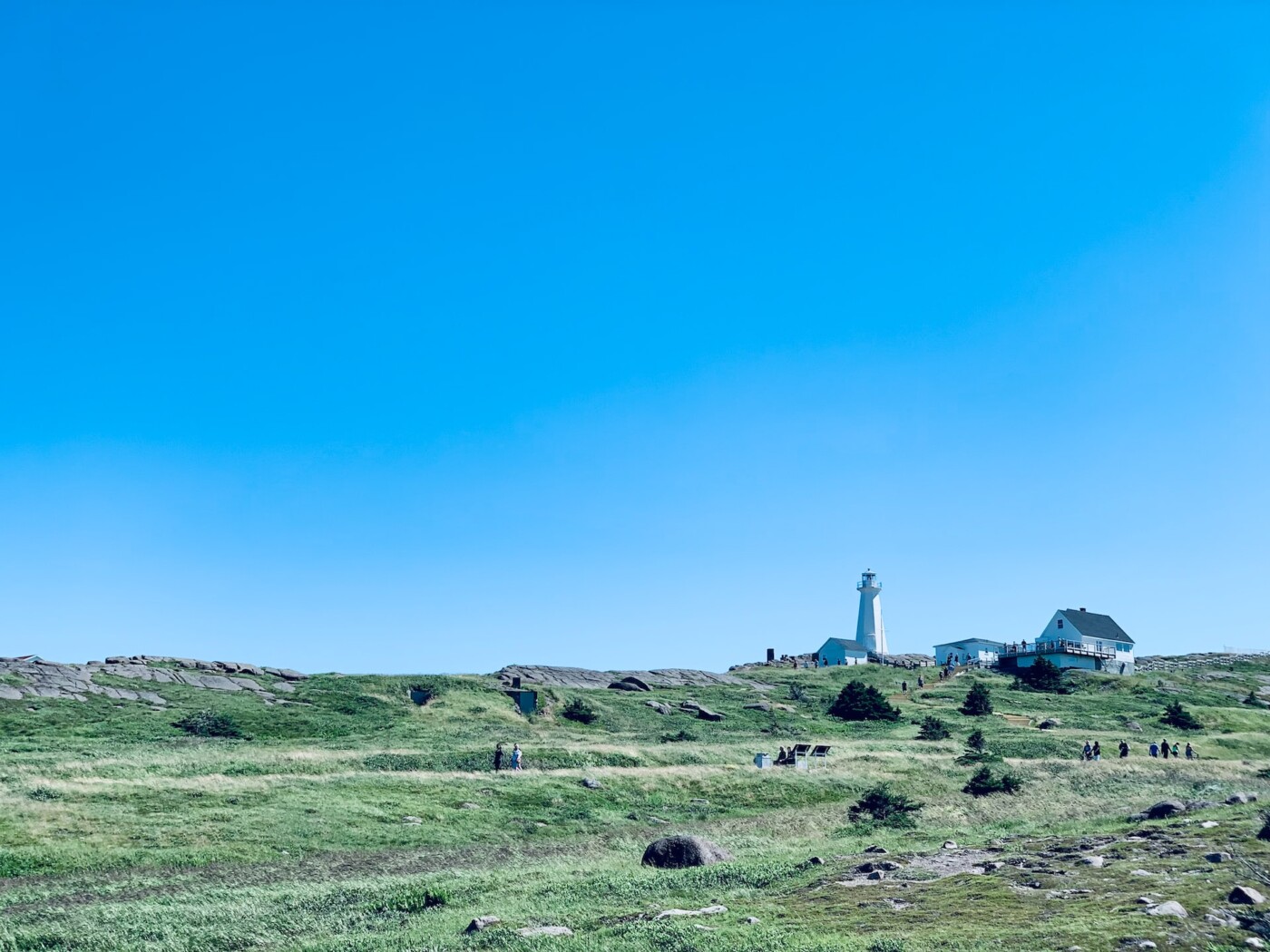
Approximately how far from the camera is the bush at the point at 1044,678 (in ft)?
326

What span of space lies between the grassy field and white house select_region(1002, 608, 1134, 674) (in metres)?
43.7

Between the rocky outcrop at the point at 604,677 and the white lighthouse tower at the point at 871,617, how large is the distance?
36583mm

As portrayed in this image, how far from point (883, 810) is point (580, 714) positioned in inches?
1697

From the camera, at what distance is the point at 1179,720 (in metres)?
78.6

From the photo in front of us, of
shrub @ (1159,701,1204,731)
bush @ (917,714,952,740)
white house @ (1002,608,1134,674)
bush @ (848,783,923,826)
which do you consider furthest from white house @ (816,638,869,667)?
bush @ (848,783,923,826)

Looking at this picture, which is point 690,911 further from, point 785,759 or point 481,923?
point 785,759

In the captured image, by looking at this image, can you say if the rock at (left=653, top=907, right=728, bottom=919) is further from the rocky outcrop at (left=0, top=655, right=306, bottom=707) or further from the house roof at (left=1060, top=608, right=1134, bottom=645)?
the house roof at (left=1060, top=608, right=1134, bottom=645)

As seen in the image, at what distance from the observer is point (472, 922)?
18938mm

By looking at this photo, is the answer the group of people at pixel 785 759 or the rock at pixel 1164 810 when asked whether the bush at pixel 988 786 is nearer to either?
the group of people at pixel 785 759

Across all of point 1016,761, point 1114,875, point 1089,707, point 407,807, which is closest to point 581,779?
point 407,807

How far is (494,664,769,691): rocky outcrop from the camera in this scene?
9125cm

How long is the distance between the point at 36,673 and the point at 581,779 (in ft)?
153

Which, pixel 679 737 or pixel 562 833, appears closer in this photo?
pixel 562 833

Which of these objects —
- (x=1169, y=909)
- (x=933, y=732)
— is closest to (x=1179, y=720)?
(x=933, y=732)
